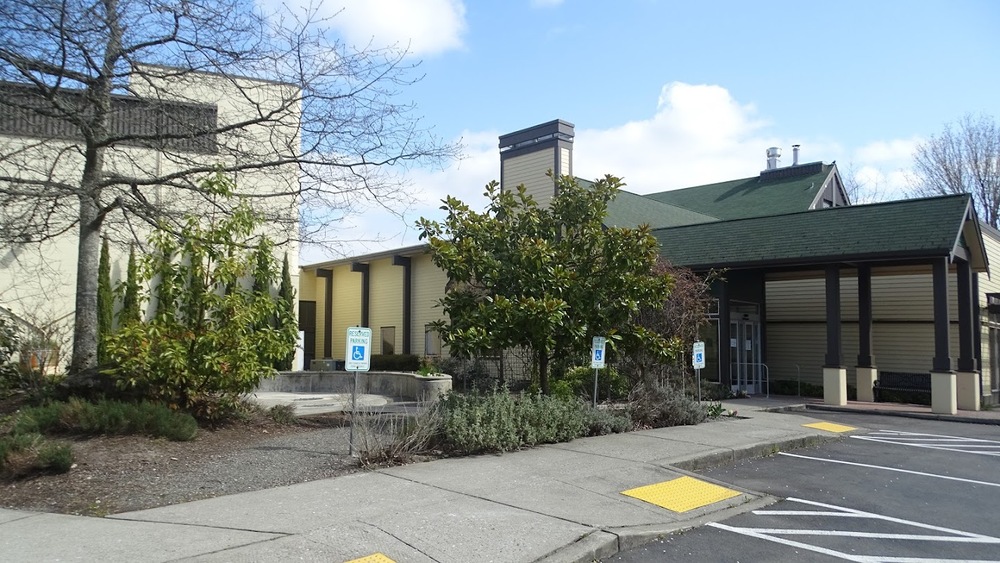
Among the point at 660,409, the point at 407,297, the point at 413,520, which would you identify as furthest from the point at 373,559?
the point at 407,297

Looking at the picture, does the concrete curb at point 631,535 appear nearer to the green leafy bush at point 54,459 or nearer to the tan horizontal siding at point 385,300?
the green leafy bush at point 54,459

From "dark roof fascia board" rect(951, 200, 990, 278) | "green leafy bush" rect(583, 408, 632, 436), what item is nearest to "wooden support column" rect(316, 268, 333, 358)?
"green leafy bush" rect(583, 408, 632, 436)

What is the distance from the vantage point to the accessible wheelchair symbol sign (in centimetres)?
948

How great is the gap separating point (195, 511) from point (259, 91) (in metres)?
7.39

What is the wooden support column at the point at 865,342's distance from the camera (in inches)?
823

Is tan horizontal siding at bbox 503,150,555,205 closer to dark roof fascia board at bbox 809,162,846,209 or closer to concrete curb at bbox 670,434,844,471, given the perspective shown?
dark roof fascia board at bbox 809,162,846,209

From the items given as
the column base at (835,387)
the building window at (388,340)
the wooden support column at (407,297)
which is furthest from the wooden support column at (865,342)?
the building window at (388,340)

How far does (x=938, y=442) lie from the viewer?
44.0 feet

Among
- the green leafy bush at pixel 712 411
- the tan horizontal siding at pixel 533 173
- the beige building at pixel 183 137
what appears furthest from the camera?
the tan horizontal siding at pixel 533 173

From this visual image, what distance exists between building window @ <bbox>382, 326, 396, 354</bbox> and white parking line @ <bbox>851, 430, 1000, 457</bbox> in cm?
2050

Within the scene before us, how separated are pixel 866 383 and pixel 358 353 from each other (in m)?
17.0

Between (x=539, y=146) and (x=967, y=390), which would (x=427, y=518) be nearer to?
(x=967, y=390)

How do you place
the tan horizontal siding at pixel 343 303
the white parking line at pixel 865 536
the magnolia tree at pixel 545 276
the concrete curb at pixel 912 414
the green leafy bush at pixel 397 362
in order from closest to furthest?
the white parking line at pixel 865 536 → the magnolia tree at pixel 545 276 → the concrete curb at pixel 912 414 → the green leafy bush at pixel 397 362 → the tan horizontal siding at pixel 343 303

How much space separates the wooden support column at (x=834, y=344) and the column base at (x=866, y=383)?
77.8 inches
